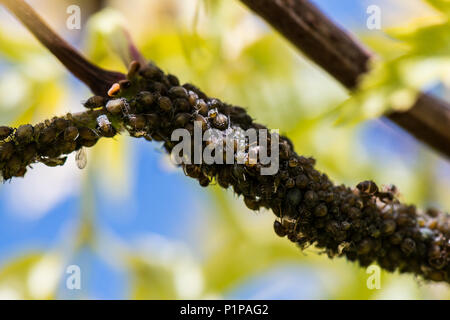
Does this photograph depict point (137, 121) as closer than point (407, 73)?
Yes

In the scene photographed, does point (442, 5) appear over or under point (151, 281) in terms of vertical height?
over

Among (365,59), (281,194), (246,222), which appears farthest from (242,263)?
(281,194)

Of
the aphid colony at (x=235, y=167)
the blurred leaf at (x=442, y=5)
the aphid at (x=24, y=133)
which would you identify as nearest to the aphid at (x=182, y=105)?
the aphid colony at (x=235, y=167)

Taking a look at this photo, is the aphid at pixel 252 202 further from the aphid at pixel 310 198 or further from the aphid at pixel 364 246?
the aphid at pixel 364 246

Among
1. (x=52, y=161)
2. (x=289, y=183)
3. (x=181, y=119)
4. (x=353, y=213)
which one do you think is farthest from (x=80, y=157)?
(x=353, y=213)

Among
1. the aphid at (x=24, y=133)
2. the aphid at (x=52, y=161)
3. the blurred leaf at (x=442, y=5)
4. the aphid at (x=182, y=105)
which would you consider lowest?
the aphid at (x=52, y=161)

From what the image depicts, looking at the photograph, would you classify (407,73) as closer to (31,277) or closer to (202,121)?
(202,121)

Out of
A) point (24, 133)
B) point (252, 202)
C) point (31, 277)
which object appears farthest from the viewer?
point (31, 277)

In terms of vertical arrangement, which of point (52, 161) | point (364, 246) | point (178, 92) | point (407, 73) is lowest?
point (364, 246)

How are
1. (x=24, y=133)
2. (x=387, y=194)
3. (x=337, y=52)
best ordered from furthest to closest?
(x=337, y=52), (x=387, y=194), (x=24, y=133)
